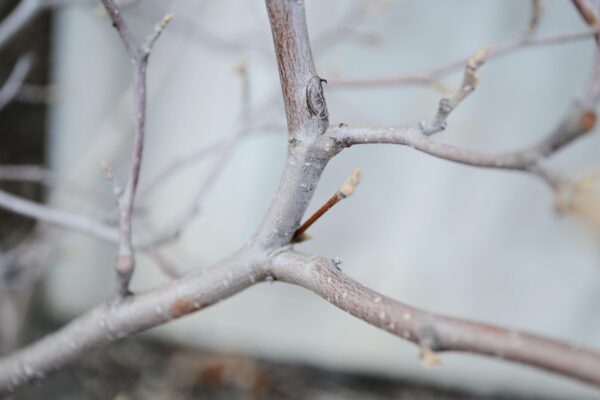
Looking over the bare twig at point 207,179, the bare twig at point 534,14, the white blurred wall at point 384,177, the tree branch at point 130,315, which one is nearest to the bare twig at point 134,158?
the tree branch at point 130,315

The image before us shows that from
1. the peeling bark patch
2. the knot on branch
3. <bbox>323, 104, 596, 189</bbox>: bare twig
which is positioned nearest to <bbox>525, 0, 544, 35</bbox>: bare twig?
<bbox>323, 104, 596, 189</bbox>: bare twig

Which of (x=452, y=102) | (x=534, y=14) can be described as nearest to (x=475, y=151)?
(x=452, y=102)

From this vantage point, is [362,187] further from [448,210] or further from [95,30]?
[95,30]

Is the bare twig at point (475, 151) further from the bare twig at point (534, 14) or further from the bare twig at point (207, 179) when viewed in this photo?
the bare twig at point (207, 179)

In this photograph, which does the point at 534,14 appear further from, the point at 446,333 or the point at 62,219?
the point at 62,219

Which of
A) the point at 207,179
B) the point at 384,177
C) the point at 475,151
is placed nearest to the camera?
the point at 475,151

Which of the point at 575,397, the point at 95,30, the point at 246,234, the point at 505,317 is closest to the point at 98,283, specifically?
the point at 246,234

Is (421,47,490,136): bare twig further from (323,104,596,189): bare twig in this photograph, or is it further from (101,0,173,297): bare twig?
(101,0,173,297): bare twig

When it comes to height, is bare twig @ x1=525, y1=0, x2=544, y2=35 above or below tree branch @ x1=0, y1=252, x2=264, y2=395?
above
